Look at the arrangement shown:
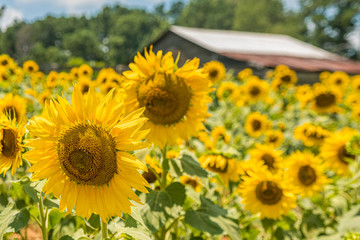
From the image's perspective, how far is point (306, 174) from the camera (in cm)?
221

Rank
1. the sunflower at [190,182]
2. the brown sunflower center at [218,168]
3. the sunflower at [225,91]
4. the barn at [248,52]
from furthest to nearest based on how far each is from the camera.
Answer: the barn at [248,52] → the sunflower at [225,91] → the sunflower at [190,182] → the brown sunflower center at [218,168]

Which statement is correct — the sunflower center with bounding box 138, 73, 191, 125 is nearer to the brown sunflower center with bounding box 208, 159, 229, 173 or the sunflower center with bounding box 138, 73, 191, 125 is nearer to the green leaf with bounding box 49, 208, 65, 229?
the brown sunflower center with bounding box 208, 159, 229, 173

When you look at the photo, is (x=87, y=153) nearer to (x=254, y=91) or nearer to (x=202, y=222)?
(x=202, y=222)

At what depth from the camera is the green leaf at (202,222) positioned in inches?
61.4

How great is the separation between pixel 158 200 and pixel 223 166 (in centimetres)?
57

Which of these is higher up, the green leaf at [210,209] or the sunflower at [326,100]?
the sunflower at [326,100]

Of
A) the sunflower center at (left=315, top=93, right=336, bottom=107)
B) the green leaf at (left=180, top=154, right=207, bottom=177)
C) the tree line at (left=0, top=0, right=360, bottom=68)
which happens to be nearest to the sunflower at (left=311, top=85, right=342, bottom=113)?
the sunflower center at (left=315, top=93, right=336, bottom=107)

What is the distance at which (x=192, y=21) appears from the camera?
62.8 metres

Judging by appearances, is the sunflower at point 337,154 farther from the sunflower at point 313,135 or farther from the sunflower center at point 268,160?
the sunflower center at point 268,160

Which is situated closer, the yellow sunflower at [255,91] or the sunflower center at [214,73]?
the sunflower center at [214,73]

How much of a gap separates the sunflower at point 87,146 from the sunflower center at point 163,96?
1.87ft

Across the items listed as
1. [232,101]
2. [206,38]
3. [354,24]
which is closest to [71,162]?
[232,101]

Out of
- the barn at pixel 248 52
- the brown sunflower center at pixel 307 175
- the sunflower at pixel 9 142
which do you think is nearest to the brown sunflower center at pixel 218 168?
the brown sunflower center at pixel 307 175

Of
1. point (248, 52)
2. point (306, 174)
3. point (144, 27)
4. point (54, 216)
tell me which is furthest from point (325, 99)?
point (144, 27)
